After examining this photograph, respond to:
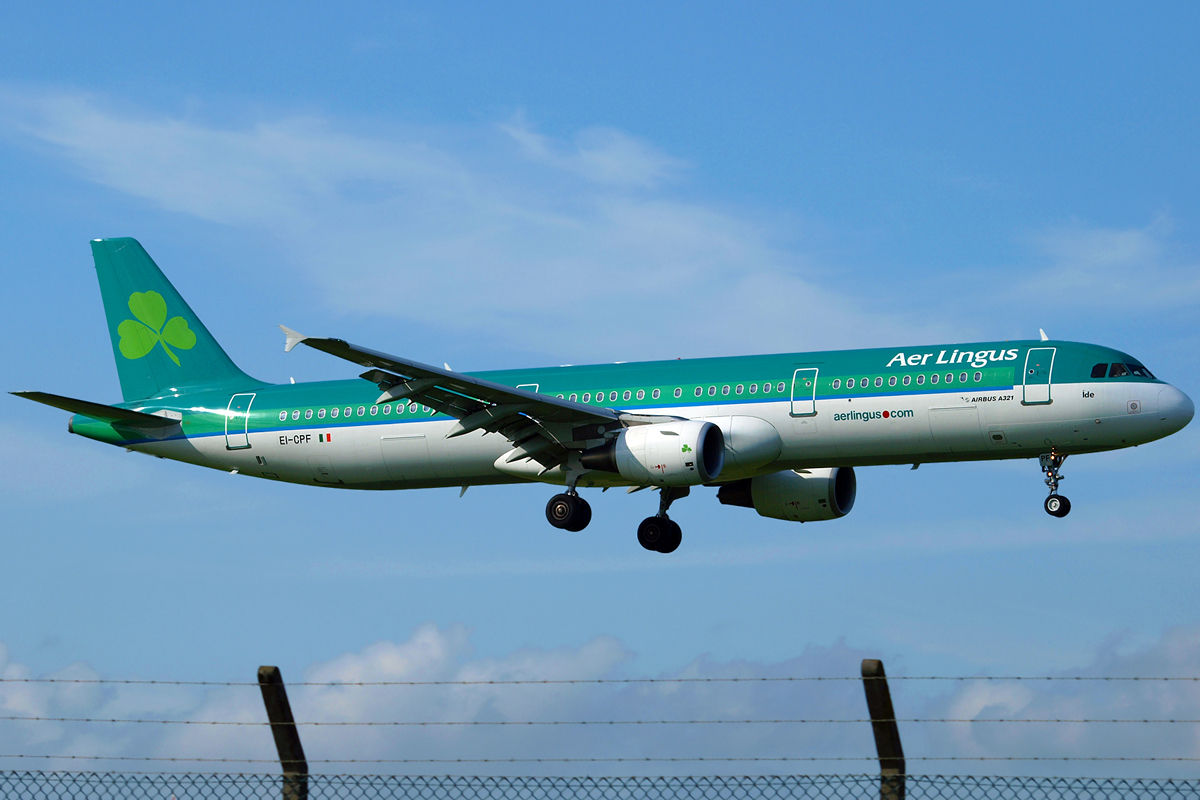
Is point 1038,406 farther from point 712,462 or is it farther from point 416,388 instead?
point 416,388

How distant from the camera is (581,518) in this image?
3447 centimetres

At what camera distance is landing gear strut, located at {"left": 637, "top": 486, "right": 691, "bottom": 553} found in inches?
1442

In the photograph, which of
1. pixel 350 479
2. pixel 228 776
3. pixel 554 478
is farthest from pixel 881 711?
pixel 350 479

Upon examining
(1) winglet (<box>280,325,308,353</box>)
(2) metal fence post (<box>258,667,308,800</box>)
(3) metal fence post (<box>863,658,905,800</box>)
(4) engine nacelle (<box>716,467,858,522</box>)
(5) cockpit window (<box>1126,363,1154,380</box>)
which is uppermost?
(5) cockpit window (<box>1126,363,1154,380</box>)

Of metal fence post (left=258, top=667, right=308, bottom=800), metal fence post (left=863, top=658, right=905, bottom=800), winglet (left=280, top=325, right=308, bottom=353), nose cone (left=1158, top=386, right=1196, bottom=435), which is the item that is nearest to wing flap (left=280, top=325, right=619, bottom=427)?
winglet (left=280, top=325, right=308, bottom=353)

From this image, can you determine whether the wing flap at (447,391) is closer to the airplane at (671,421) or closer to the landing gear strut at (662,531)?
the airplane at (671,421)

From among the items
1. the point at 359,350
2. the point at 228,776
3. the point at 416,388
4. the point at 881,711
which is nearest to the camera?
the point at 881,711

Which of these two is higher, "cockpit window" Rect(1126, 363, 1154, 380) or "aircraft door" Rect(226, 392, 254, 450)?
"cockpit window" Rect(1126, 363, 1154, 380)

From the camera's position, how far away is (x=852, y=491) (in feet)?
127

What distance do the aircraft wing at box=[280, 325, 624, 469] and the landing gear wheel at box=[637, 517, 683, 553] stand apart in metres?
3.59

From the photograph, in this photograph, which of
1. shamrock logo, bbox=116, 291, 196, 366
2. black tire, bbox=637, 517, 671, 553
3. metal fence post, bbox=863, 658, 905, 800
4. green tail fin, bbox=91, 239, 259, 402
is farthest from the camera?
shamrock logo, bbox=116, 291, 196, 366

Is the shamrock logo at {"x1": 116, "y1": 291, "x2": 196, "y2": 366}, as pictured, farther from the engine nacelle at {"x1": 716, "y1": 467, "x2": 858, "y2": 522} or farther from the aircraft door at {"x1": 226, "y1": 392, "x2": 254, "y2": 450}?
the engine nacelle at {"x1": 716, "y1": 467, "x2": 858, "y2": 522}

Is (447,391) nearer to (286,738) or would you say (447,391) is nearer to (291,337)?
(291,337)

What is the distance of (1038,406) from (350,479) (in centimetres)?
1778
